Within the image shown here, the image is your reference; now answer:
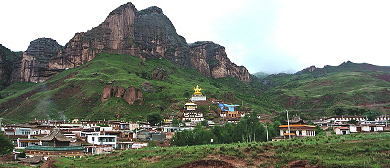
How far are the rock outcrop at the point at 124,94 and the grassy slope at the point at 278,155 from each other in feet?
334

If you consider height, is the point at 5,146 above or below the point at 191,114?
below

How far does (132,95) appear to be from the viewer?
153 m

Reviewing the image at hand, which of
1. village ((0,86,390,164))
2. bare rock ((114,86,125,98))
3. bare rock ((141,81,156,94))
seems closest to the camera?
village ((0,86,390,164))

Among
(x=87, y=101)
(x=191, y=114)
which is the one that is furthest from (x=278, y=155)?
(x=87, y=101)

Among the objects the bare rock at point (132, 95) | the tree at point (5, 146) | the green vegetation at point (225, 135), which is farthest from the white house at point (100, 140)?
the bare rock at point (132, 95)

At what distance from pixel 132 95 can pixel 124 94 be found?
17.0 feet

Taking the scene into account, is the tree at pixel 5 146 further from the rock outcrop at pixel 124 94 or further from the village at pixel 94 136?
the rock outcrop at pixel 124 94

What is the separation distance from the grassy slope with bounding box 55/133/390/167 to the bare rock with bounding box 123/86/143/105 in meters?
101

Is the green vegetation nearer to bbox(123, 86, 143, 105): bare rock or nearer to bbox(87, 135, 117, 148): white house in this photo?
bbox(87, 135, 117, 148): white house

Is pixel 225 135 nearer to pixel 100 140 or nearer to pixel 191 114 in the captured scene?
pixel 100 140

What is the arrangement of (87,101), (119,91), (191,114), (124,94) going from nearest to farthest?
(191,114) → (87,101) → (124,94) → (119,91)

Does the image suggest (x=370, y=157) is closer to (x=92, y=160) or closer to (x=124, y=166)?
(x=124, y=166)

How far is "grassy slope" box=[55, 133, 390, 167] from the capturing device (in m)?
38.9

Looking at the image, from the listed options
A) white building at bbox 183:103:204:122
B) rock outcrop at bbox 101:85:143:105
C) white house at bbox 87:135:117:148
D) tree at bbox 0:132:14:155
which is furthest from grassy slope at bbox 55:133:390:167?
rock outcrop at bbox 101:85:143:105
